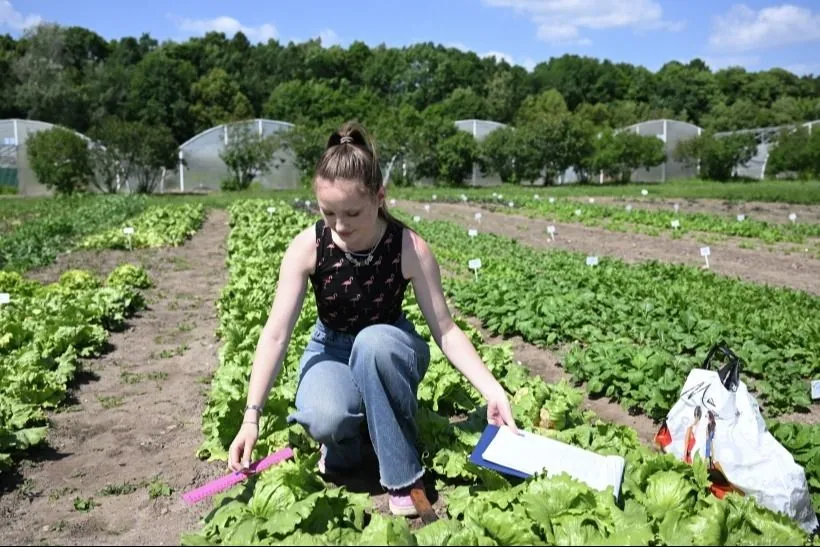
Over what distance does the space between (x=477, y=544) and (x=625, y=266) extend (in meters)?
8.39

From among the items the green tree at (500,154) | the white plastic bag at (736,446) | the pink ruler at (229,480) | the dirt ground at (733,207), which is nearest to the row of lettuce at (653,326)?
the white plastic bag at (736,446)

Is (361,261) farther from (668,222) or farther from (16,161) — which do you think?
(16,161)

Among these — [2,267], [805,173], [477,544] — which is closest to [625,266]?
[477,544]

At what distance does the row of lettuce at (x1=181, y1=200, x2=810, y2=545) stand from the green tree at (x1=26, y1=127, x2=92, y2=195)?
1272 inches

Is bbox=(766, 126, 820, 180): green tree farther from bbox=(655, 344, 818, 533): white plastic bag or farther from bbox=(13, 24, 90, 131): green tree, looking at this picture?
bbox=(13, 24, 90, 131): green tree

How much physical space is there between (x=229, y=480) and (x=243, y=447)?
0.21 meters

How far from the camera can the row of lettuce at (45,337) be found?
4371mm

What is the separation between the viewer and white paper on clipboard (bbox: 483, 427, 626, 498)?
2.89 metres

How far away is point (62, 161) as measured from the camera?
108 feet

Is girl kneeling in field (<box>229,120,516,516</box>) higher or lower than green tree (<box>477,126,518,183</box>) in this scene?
lower

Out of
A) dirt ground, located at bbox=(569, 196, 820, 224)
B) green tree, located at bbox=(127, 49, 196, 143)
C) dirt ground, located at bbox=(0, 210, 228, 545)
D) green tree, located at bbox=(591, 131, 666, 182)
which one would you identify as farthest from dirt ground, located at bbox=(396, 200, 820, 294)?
green tree, located at bbox=(127, 49, 196, 143)

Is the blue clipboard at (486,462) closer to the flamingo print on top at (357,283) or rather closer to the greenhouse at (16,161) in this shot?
the flamingo print on top at (357,283)

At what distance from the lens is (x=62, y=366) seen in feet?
18.1

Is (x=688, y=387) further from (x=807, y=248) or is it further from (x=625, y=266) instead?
(x=807, y=248)
